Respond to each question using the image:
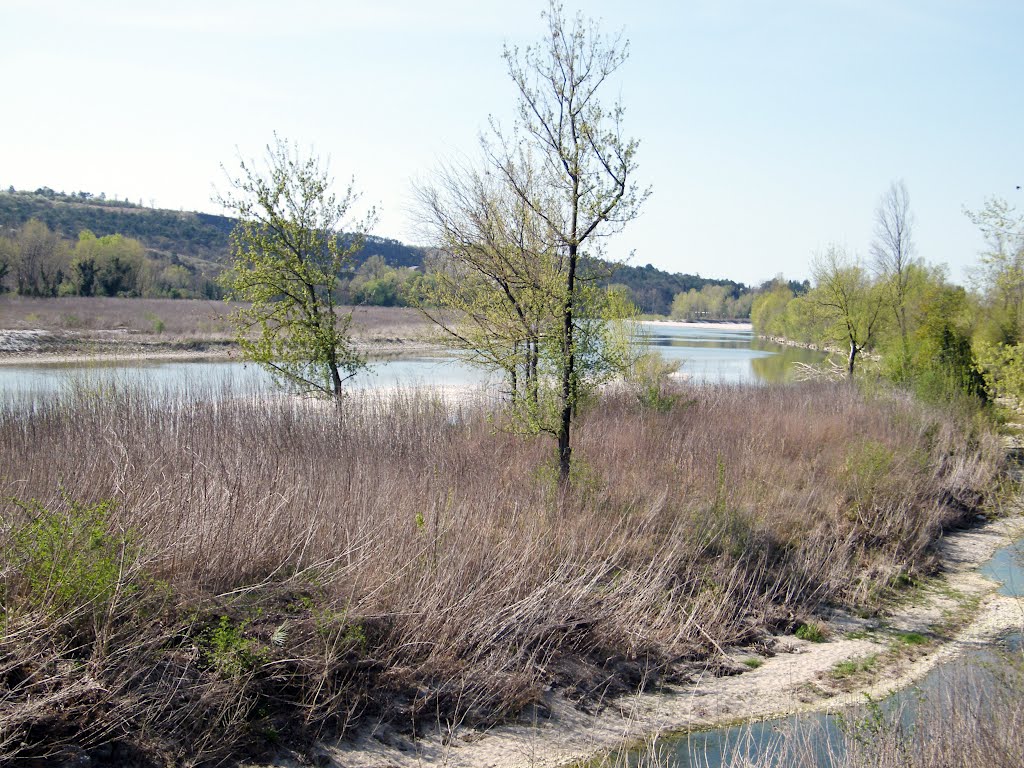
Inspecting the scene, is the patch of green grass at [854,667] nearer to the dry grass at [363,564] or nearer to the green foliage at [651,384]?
the dry grass at [363,564]

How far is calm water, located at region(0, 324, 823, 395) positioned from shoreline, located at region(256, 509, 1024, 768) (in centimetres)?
772

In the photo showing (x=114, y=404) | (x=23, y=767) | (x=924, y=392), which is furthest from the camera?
(x=924, y=392)

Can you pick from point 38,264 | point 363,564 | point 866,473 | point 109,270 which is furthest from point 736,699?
point 109,270

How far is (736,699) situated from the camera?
7.34m

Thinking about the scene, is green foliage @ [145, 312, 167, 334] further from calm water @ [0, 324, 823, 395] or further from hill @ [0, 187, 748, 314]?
hill @ [0, 187, 748, 314]

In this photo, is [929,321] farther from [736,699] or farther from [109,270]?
[109,270]

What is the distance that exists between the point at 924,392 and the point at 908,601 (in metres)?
13.0

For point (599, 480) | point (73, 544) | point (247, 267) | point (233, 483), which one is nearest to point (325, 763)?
point (73, 544)

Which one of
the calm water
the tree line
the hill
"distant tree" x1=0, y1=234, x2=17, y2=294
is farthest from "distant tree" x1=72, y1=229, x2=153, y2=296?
the tree line

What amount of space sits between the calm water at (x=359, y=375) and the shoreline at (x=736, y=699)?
7.72 meters

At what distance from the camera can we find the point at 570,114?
9203mm

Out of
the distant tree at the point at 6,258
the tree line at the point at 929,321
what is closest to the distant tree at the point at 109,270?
the distant tree at the point at 6,258

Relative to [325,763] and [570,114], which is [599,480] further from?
[325,763]

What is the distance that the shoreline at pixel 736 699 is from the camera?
5.82m
